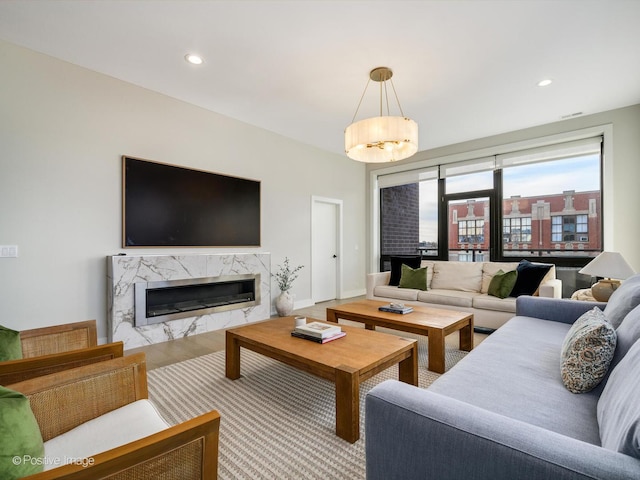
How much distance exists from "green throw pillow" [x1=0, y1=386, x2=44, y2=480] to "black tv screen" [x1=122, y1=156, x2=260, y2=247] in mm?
2917

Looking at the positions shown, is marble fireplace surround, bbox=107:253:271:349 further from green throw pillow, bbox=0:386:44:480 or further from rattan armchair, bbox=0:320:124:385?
green throw pillow, bbox=0:386:44:480

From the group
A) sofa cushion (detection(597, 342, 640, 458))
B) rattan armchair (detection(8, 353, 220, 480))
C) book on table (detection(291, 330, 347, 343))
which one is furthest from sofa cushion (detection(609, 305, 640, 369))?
rattan armchair (detection(8, 353, 220, 480))

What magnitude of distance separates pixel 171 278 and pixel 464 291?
148 inches

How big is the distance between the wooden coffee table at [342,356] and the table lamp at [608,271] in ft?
6.54

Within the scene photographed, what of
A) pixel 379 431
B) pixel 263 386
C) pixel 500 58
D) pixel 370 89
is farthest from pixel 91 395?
pixel 500 58

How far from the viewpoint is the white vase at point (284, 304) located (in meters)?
4.50

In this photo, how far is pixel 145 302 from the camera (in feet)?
11.0

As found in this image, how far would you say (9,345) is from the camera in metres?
1.34

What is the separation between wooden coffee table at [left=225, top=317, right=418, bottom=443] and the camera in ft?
5.46

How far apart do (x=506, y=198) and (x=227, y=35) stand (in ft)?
15.2

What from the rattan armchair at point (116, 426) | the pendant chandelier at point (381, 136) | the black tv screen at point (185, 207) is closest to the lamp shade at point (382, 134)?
the pendant chandelier at point (381, 136)

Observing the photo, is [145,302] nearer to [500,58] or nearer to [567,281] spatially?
[500,58]

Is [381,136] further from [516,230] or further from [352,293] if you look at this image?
[352,293]

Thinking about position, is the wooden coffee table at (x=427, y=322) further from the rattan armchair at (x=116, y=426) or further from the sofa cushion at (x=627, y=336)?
the rattan armchair at (x=116, y=426)
